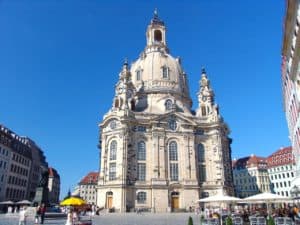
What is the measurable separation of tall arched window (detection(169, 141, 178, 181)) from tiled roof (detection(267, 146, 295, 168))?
36.6 m

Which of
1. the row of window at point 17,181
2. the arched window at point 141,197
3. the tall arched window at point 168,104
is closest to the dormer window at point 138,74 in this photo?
the tall arched window at point 168,104

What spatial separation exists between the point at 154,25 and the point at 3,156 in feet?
176

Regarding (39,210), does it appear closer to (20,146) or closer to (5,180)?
(5,180)

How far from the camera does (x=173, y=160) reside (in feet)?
187

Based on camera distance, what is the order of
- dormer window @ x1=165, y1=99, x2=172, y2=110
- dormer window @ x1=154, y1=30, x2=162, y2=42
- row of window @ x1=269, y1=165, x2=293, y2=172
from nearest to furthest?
1. dormer window @ x1=165, y1=99, x2=172, y2=110
2. row of window @ x1=269, y1=165, x2=293, y2=172
3. dormer window @ x1=154, y1=30, x2=162, y2=42

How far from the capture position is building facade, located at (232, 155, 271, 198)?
85438 millimetres

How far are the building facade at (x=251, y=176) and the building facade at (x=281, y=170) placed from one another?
3170 mm

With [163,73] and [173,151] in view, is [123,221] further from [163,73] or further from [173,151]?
[163,73]

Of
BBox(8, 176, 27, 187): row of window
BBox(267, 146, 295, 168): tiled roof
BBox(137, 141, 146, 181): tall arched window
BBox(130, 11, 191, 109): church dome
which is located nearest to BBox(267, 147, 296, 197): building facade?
BBox(267, 146, 295, 168): tiled roof

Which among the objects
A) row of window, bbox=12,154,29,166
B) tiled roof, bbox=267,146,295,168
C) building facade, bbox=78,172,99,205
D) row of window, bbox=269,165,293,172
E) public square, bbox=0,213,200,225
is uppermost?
tiled roof, bbox=267,146,295,168

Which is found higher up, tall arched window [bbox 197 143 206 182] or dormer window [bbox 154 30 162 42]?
dormer window [bbox 154 30 162 42]

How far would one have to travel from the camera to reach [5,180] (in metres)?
Answer: 56.7

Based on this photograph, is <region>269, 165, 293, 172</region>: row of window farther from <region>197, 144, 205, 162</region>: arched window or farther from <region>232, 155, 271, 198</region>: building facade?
<region>197, 144, 205, 162</region>: arched window

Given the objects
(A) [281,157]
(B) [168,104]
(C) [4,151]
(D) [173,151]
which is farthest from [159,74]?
(A) [281,157]
